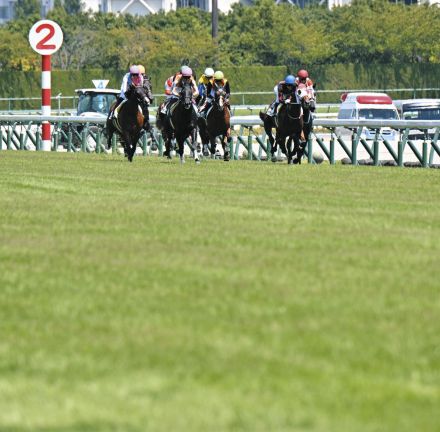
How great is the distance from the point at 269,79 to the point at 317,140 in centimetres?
4570

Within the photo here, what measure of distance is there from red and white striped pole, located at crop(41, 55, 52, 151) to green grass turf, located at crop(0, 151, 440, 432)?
65.0 ft

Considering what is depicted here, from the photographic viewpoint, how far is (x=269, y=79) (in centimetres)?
7538

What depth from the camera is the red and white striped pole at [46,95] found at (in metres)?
34.7

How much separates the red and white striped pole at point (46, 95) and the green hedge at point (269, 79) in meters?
35.8

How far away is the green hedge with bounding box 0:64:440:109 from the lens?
72125 millimetres

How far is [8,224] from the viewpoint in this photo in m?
12.9

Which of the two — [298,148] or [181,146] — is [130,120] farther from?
[298,148]

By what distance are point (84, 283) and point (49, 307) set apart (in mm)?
938

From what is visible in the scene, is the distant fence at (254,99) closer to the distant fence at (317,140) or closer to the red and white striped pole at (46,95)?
the distant fence at (317,140)

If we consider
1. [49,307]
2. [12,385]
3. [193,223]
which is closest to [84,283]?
[49,307]

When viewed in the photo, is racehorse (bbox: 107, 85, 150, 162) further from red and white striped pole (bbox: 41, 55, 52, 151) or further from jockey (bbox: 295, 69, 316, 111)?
red and white striped pole (bbox: 41, 55, 52, 151)

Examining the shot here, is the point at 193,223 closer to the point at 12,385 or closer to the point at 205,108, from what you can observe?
the point at 12,385

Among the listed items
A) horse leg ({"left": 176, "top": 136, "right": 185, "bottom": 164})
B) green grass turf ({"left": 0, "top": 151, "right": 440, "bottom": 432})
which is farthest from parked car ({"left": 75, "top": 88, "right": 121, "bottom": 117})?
green grass turf ({"left": 0, "top": 151, "right": 440, "bottom": 432})

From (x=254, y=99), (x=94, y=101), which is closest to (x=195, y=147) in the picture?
(x=94, y=101)
